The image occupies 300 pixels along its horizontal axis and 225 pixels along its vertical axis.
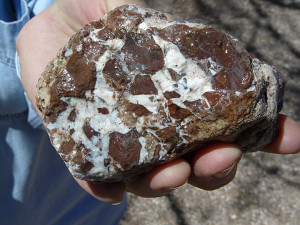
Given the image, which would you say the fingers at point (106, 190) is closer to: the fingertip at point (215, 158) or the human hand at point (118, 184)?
the human hand at point (118, 184)

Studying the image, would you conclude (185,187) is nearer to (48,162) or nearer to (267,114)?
(48,162)

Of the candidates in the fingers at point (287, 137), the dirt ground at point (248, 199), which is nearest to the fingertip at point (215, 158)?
the fingers at point (287, 137)

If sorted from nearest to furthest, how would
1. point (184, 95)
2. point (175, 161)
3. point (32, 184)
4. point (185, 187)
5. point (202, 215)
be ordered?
point (184, 95) → point (175, 161) → point (32, 184) → point (202, 215) → point (185, 187)

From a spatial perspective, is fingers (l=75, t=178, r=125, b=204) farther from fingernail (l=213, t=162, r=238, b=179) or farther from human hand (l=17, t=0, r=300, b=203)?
fingernail (l=213, t=162, r=238, b=179)

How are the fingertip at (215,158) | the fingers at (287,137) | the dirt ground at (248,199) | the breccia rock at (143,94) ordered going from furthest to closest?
the dirt ground at (248,199)
the fingers at (287,137)
the fingertip at (215,158)
the breccia rock at (143,94)

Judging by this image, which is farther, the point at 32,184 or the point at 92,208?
the point at 92,208

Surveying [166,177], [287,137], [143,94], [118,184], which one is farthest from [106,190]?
[287,137]

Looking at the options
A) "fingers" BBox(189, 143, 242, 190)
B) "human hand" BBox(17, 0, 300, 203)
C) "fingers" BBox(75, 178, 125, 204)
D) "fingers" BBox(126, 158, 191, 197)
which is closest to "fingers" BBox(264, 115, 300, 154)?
"human hand" BBox(17, 0, 300, 203)

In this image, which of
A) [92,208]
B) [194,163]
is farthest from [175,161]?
[92,208]
